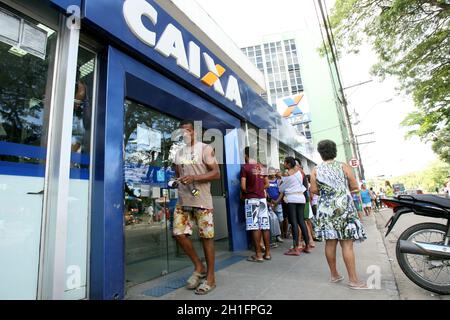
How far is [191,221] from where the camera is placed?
314 cm

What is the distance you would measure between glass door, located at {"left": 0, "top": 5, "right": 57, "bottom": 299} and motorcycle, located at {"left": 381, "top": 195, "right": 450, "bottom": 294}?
10.8ft

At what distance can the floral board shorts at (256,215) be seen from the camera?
4.32 meters

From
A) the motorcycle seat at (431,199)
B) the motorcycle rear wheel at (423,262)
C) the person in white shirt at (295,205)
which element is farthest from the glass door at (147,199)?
the motorcycle seat at (431,199)

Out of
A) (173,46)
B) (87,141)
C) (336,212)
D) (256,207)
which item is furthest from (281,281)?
(173,46)

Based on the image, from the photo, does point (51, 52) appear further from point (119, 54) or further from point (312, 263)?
point (312, 263)

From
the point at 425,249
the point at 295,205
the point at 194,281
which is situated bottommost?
the point at 194,281

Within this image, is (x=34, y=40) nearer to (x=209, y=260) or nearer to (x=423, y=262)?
(x=209, y=260)

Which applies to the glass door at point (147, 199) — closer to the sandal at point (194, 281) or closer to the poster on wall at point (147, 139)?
the poster on wall at point (147, 139)

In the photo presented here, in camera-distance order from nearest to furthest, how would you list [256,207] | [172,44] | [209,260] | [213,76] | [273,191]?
1. [209,260]
2. [172,44]
3. [256,207]
4. [213,76]
5. [273,191]

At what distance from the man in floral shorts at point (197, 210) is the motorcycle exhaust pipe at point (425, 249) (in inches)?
74.5

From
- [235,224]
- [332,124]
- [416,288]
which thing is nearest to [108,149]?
[235,224]

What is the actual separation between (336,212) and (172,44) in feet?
9.66

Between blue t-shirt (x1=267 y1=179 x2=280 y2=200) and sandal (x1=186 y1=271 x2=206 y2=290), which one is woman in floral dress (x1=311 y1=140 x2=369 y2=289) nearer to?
sandal (x1=186 y1=271 x2=206 y2=290)
